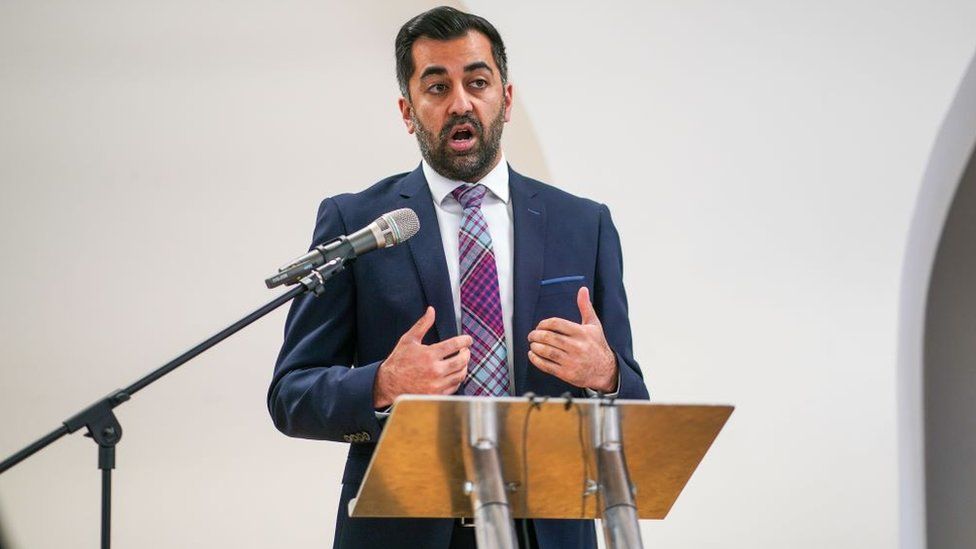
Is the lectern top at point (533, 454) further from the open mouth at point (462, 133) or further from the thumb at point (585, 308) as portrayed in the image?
the open mouth at point (462, 133)

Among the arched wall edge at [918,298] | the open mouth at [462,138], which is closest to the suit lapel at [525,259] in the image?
the open mouth at [462,138]

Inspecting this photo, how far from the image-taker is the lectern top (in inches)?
66.3

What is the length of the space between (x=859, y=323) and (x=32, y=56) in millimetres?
2625

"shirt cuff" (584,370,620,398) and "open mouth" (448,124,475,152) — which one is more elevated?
"open mouth" (448,124,475,152)

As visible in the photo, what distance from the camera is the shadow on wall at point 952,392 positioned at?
3900mm

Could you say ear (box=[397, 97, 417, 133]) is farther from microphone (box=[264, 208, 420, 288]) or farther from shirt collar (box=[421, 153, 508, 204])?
microphone (box=[264, 208, 420, 288])

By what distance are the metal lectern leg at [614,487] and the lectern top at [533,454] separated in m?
0.02

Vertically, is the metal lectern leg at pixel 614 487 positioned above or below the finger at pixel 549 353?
below

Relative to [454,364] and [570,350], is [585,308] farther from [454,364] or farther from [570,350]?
[454,364]

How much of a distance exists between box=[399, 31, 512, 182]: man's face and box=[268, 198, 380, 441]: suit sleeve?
25cm

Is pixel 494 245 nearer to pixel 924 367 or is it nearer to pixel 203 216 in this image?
pixel 203 216

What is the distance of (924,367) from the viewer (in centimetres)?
389

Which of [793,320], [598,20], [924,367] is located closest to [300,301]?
[598,20]

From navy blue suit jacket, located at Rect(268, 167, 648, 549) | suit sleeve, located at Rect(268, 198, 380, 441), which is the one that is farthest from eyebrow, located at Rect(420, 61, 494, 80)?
suit sleeve, located at Rect(268, 198, 380, 441)
